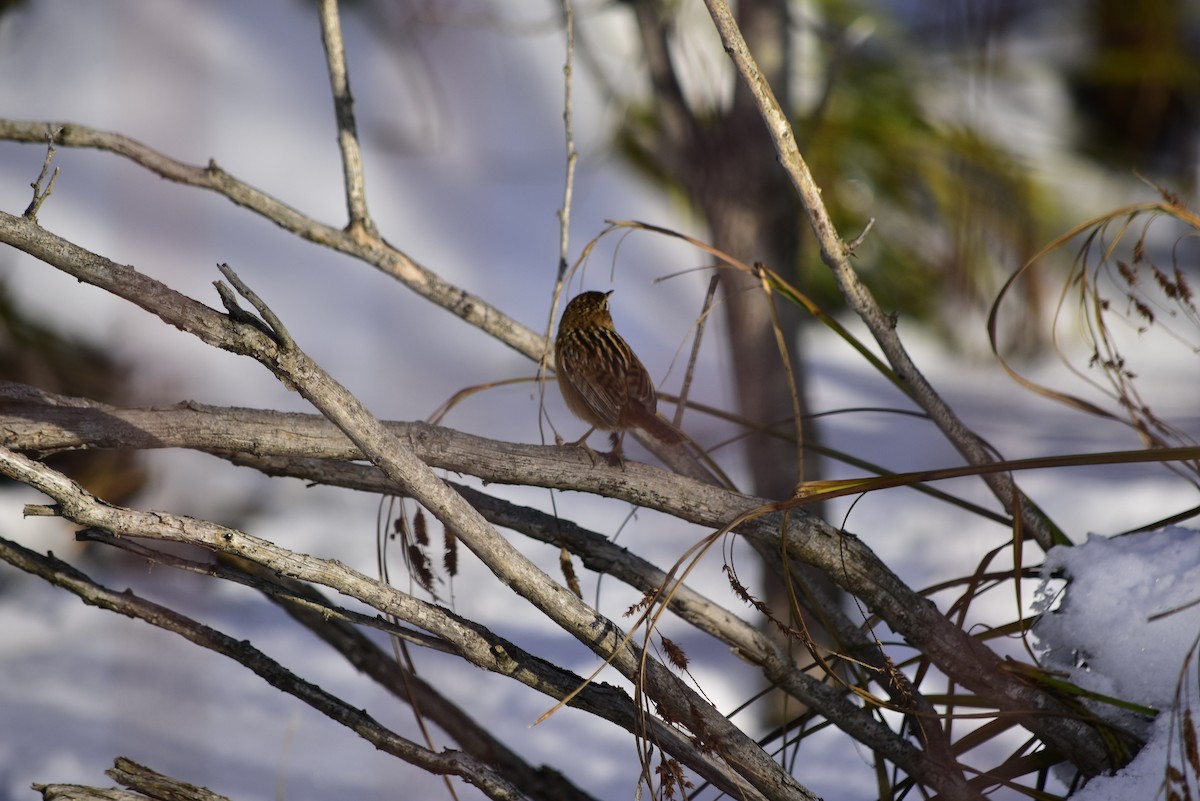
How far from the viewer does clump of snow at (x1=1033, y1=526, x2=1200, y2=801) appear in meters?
1.08

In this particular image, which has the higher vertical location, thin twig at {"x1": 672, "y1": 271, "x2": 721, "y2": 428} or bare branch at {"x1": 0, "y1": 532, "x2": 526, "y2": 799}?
thin twig at {"x1": 672, "y1": 271, "x2": 721, "y2": 428}

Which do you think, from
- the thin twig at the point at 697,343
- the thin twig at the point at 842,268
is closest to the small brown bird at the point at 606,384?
the thin twig at the point at 697,343

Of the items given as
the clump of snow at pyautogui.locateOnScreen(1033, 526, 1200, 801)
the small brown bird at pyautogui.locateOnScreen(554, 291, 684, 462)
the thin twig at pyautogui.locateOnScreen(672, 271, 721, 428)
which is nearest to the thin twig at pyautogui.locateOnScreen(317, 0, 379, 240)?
the small brown bird at pyautogui.locateOnScreen(554, 291, 684, 462)

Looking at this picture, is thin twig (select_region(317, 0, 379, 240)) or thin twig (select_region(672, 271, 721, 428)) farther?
thin twig (select_region(317, 0, 379, 240))

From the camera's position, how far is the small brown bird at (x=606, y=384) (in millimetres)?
1315

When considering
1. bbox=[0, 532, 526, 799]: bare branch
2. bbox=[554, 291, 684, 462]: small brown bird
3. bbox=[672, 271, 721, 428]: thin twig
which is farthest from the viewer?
bbox=[554, 291, 684, 462]: small brown bird

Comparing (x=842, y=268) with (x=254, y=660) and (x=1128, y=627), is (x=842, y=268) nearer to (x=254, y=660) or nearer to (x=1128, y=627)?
(x=1128, y=627)

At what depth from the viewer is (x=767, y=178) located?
2.22m

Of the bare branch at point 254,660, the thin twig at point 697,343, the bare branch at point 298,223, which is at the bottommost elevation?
the bare branch at point 254,660

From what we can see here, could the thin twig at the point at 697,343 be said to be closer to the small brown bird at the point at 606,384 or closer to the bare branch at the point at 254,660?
the small brown bird at the point at 606,384

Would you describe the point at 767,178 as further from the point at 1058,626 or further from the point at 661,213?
the point at 661,213

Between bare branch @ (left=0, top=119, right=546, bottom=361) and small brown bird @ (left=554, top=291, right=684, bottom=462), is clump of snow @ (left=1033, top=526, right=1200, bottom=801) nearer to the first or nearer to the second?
small brown bird @ (left=554, top=291, right=684, bottom=462)

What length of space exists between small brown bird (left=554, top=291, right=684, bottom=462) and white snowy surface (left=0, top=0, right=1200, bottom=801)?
15 centimetres

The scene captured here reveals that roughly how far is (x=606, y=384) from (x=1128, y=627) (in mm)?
700
